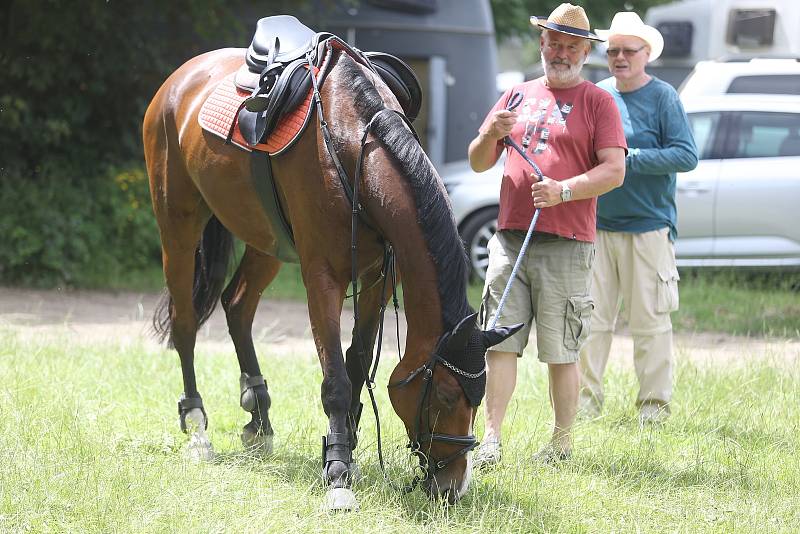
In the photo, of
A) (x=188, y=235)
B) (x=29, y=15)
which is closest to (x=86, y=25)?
(x=29, y=15)

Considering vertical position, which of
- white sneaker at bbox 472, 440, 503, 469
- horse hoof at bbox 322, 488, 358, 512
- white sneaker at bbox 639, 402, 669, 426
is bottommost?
white sneaker at bbox 639, 402, 669, 426

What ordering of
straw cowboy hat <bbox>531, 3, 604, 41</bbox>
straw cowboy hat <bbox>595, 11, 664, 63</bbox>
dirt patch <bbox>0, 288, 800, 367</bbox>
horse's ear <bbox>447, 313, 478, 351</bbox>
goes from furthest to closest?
dirt patch <bbox>0, 288, 800, 367</bbox>
straw cowboy hat <bbox>595, 11, 664, 63</bbox>
straw cowboy hat <bbox>531, 3, 604, 41</bbox>
horse's ear <bbox>447, 313, 478, 351</bbox>

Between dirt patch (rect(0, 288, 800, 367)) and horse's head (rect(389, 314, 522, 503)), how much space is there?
11.0 ft

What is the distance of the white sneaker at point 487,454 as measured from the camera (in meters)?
4.51

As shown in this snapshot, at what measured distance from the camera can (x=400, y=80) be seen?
15.0 feet

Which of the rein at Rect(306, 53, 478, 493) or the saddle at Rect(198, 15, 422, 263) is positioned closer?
the rein at Rect(306, 53, 478, 493)

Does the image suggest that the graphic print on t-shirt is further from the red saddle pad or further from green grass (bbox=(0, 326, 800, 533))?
green grass (bbox=(0, 326, 800, 533))

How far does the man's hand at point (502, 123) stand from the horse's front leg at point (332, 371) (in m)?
0.99

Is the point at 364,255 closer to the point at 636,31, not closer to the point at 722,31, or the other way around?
the point at 636,31

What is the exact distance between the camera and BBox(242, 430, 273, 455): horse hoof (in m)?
4.79

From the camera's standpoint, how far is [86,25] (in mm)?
10453

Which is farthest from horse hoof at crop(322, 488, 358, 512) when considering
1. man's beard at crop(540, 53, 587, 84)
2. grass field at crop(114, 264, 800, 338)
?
grass field at crop(114, 264, 800, 338)

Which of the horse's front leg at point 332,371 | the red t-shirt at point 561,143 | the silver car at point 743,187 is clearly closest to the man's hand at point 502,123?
the red t-shirt at point 561,143

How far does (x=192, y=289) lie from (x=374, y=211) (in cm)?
175
